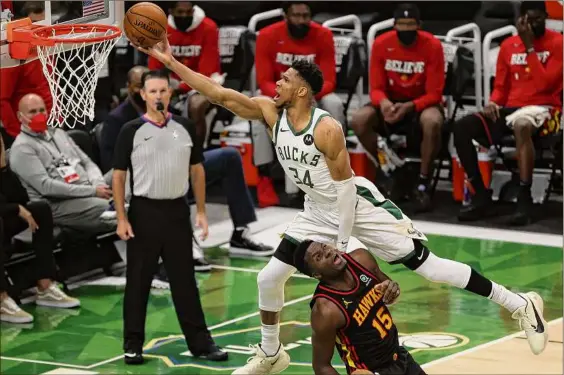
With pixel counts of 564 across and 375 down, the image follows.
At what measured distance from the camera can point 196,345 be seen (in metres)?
9.37

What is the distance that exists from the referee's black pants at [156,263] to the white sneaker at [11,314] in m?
1.25

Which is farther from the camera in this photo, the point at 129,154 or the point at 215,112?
the point at 215,112

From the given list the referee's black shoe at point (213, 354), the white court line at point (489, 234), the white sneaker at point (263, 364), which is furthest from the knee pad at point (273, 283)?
the white court line at point (489, 234)

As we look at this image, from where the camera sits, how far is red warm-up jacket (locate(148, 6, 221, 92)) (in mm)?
13641

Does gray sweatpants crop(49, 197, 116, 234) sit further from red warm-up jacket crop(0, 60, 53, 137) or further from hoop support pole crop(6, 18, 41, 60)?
hoop support pole crop(6, 18, 41, 60)

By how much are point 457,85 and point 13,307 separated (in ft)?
17.4

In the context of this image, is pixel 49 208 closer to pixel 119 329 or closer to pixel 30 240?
pixel 30 240

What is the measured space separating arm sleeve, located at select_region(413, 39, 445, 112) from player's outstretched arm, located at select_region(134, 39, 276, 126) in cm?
526

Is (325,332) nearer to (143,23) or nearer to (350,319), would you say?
(350,319)

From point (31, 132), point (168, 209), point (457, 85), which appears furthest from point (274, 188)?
point (168, 209)

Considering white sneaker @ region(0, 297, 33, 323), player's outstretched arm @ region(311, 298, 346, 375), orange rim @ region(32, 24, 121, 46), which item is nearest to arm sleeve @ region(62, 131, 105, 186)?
white sneaker @ region(0, 297, 33, 323)

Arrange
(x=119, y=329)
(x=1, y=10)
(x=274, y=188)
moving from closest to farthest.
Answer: (x=1, y=10)
(x=119, y=329)
(x=274, y=188)

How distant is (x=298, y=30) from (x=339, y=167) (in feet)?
19.0

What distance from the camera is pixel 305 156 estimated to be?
25.8ft
